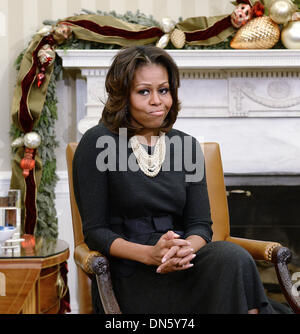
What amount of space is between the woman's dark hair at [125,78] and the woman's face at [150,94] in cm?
2

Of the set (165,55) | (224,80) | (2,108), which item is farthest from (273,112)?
(2,108)

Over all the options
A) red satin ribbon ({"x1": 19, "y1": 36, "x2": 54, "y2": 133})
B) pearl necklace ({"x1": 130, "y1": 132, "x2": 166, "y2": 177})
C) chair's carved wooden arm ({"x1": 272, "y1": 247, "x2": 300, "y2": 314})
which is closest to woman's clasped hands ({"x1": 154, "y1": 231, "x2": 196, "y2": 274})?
pearl necklace ({"x1": 130, "y1": 132, "x2": 166, "y2": 177})

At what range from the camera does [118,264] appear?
58.7 inches

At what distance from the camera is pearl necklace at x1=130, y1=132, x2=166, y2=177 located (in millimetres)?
1567

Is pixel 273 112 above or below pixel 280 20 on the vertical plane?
below

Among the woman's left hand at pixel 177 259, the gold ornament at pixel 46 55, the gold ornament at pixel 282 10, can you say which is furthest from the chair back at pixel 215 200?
the gold ornament at pixel 46 55

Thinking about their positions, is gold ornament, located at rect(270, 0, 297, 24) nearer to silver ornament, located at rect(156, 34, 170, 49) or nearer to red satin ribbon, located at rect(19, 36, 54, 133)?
silver ornament, located at rect(156, 34, 170, 49)

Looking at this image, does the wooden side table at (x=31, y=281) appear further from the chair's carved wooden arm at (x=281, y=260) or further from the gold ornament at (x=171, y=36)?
the gold ornament at (x=171, y=36)

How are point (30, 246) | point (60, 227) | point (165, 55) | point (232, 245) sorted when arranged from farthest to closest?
1. point (60, 227)
2. point (30, 246)
3. point (165, 55)
4. point (232, 245)

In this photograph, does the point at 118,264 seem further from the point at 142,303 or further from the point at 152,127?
the point at 152,127

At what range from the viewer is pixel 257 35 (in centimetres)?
271

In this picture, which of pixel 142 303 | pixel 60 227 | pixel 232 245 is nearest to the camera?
pixel 232 245

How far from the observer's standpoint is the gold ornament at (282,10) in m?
2.61
